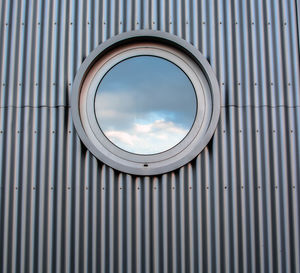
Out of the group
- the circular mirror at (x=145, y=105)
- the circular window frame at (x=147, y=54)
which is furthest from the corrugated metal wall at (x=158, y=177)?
the circular mirror at (x=145, y=105)

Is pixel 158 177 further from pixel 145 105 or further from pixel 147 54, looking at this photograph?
pixel 147 54

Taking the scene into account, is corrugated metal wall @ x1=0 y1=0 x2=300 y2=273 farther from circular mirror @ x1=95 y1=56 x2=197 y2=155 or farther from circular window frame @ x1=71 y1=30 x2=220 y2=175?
circular mirror @ x1=95 y1=56 x2=197 y2=155

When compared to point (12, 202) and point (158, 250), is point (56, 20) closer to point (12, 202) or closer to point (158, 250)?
point (12, 202)

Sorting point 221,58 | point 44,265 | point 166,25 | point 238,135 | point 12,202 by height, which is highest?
point 166,25

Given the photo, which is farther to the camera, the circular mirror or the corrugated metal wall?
the circular mirror

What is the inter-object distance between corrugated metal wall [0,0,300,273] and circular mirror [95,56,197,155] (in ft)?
0.69

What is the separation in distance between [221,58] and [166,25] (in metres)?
0.45

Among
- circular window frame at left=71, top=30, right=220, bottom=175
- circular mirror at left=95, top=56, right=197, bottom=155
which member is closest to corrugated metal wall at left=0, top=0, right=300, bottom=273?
circular window frame at left=71, top=30, right=220, bottom=175

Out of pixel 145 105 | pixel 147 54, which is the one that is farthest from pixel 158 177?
pixel 147 54

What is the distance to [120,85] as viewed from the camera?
96.0 inches

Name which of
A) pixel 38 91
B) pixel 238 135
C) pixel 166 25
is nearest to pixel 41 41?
pixel 38 91

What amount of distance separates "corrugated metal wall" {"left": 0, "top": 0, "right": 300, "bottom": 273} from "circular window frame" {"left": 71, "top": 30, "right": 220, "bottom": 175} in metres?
0.06

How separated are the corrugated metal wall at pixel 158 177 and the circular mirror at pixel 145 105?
0.69ft

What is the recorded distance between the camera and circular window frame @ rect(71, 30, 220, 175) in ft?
7.72
